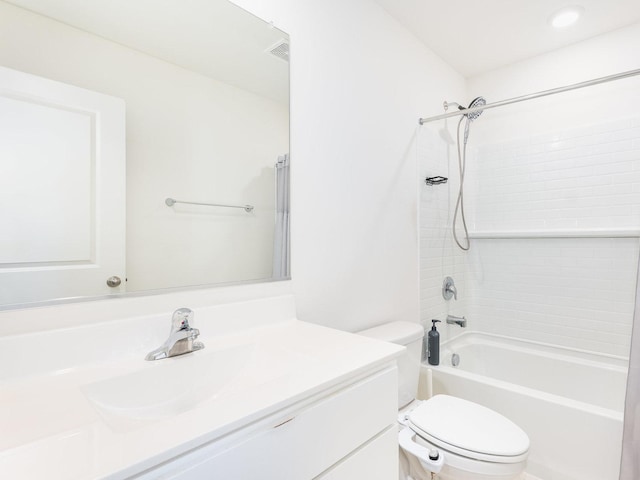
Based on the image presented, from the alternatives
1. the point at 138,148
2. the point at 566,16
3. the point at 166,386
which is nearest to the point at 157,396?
the point at 166,386

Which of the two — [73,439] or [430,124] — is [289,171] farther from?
[430,124]

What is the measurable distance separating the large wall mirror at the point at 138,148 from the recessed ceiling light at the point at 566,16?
1.59 m

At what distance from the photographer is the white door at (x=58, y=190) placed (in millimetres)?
784

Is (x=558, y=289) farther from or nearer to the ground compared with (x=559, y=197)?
nearer to the ground

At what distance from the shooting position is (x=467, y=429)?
125cm

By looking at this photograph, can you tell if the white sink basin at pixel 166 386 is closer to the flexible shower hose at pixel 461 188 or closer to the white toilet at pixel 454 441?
the white toilet at pixel 454 441

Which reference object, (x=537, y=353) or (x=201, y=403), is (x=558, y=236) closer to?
(x=537, y=353)

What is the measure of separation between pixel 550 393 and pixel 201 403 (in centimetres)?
192

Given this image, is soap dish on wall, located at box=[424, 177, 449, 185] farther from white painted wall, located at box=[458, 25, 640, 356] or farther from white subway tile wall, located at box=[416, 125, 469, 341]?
white painted wall, located at box=[458, 25, 640, 356]

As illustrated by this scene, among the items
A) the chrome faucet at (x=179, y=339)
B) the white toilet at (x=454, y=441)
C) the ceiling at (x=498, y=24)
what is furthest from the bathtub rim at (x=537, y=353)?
the ceiling at (x=498, y=24)

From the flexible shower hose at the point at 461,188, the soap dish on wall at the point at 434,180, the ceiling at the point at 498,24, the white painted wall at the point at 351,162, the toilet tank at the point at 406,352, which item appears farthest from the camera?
the flexible shower hose at the point at 461,188

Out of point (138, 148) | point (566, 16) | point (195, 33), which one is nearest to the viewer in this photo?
point (138, 148)

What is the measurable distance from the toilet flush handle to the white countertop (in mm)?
568

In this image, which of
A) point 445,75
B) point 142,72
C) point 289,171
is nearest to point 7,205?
point 142,72
